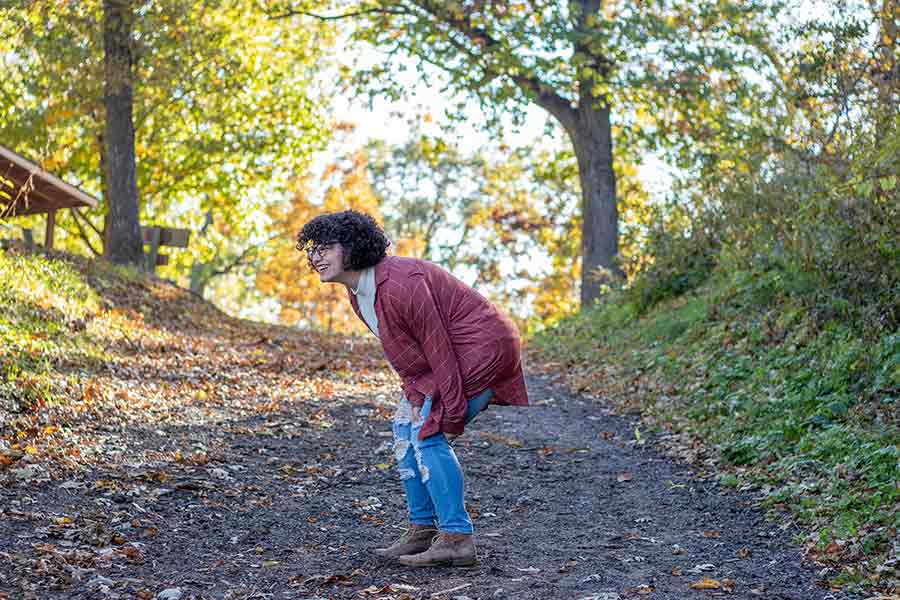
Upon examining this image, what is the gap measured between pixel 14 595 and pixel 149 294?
11.7 metres

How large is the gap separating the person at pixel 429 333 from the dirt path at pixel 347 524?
76 centimetres

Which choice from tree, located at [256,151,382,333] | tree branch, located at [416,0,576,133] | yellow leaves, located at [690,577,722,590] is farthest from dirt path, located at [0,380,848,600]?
tree, located at [256,151,382,333]

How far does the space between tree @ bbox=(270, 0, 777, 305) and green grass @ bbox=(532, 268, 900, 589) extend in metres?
4.91

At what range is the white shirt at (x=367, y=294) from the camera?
500cm

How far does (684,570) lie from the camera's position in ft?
17.6

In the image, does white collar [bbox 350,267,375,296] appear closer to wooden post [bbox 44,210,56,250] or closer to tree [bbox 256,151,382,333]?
wooden post [bbox 44,210,56,250]

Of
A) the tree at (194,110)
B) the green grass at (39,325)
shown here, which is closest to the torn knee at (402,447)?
the green grass at (39,325)

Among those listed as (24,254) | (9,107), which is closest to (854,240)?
(24,254)

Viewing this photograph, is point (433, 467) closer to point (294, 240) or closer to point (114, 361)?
point (114, 361)

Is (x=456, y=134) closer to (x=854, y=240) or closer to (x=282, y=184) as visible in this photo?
(x=282, y=184)

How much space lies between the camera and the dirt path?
16.5ft

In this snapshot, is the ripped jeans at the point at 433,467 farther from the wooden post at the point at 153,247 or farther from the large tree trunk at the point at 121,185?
the wooden post at the point at 153,247

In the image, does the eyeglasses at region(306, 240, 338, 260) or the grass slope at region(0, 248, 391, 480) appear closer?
the eyeglasses at region(306, 240, 338, 260)

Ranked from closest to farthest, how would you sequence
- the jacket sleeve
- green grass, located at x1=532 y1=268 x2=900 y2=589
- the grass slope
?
the jacket sleeve < green grass, located at x1=532 y1=268 x2=900 y2=589 < the grass slope
